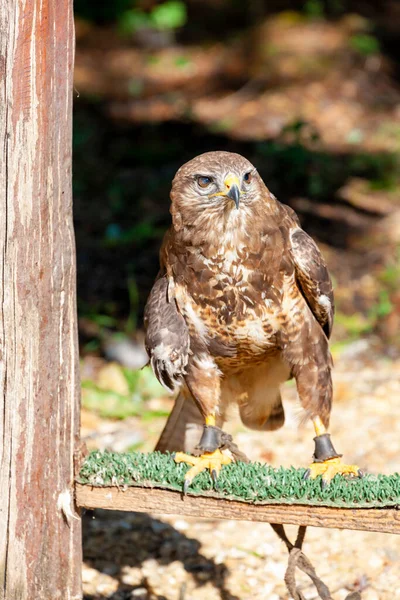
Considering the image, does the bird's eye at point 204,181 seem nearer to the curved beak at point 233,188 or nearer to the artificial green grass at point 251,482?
the curved beak at point 233,188

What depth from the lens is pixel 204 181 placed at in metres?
3.61

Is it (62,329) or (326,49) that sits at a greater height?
(326,49)

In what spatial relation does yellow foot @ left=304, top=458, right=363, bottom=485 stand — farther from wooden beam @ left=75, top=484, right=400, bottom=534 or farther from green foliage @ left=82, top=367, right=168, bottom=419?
green foliage @ left=82, top=367, right=168, bottom=419

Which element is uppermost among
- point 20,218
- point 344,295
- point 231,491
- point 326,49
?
point 326,49

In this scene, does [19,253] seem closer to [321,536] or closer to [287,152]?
[321,536]

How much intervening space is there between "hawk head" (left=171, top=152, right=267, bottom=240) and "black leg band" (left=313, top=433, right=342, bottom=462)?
968 millimetres

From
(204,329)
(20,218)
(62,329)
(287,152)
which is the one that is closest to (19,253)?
(20,218)

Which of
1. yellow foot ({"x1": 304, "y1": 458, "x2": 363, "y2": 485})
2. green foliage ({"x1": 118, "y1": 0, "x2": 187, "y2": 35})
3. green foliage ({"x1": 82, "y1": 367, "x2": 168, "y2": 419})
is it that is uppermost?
green foliage ({"x1": 118, "y1": 0, "x2": 187, "y2": 35})

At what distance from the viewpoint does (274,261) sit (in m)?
3.68

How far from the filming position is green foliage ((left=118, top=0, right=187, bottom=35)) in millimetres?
11438

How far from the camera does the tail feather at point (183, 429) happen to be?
4254mm

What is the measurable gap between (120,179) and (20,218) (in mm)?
5951

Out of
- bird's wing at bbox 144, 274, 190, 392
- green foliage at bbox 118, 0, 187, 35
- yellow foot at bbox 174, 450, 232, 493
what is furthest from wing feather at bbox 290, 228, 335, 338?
green foliage at bbox 118, 0, 187, 35

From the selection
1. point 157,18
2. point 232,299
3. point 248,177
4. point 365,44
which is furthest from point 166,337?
point 157,18
